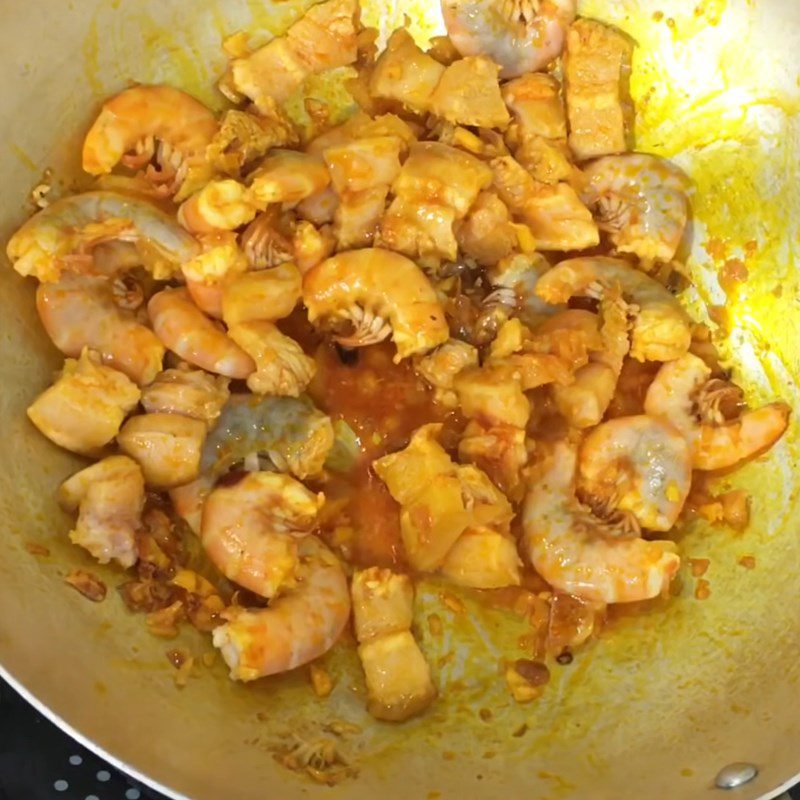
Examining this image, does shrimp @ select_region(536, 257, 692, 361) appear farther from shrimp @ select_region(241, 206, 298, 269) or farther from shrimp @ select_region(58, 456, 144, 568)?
shrimp @ select_region(58, 456, 144, 568)

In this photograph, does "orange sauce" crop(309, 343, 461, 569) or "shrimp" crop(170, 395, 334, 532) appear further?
"orange sauce" crop(309, 343, 461, 569)

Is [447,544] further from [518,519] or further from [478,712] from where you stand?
[478,712]

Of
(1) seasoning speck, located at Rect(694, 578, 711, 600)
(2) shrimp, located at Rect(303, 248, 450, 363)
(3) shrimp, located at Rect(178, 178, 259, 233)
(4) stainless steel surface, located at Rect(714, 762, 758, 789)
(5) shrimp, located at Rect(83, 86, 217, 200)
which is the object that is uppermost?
(5) shrimp, located at Rect(83, 86, 217, 200)

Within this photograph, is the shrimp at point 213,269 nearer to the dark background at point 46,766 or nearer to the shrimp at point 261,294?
the shrimp at point 261,294

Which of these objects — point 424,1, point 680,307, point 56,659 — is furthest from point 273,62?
point 56,659

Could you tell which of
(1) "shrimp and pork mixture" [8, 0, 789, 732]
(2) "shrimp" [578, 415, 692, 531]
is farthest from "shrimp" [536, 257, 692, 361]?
(2) "shrimp" [578, 415, 692, 531]

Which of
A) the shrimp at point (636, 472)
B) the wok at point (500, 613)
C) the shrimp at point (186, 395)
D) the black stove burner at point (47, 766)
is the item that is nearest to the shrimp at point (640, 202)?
the wok at point (500, 613)

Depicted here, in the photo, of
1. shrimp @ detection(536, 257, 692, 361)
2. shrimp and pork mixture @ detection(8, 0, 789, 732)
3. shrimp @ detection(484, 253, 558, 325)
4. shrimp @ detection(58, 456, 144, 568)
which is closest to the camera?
shrimp @ detection(58, 456, 144, 568)
